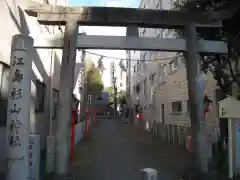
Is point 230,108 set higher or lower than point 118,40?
lower

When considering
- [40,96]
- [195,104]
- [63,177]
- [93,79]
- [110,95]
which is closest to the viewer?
[63,177]

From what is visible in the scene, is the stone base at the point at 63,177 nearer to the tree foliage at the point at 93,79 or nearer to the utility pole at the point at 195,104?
the utility pole at the point at 195,104

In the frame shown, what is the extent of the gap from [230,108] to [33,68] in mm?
7653

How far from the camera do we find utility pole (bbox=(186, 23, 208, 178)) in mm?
9266

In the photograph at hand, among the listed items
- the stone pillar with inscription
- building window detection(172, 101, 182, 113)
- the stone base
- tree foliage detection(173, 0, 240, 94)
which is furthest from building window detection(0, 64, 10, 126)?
building window detection(172, 101, 182, 113)

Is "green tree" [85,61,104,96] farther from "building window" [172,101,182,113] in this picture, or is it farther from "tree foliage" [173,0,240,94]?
"tree foliage" [173,0,240,94]

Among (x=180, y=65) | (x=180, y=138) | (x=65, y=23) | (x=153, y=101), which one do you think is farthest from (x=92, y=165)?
(x=153, y=101)

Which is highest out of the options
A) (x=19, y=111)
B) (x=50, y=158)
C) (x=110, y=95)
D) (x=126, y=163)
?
(x=110, y=95)

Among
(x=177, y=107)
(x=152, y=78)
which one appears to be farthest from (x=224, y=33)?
(x=152, y=78)

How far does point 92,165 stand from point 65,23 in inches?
198

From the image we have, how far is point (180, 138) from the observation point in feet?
55.8

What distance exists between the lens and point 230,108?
8.96 meters

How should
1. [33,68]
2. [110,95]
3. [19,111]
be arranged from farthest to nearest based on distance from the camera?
1. [110,95]
2. [33,68]
3. [19,111]

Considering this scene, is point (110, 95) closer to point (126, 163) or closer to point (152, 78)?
point (152, 78)
